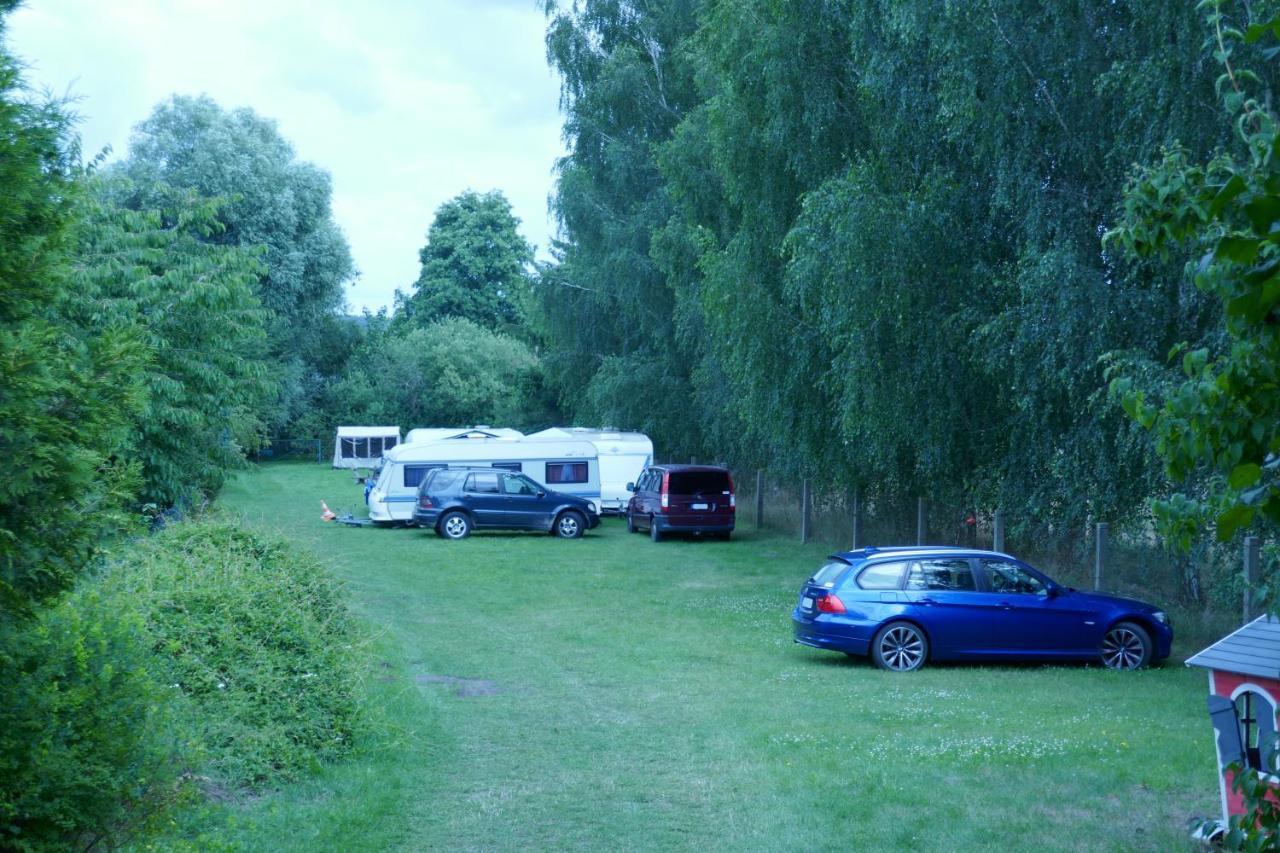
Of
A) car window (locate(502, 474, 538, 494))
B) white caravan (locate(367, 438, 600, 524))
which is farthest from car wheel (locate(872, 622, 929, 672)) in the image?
white caravan (locate(367, 438, 600, 524))

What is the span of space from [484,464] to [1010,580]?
21666 millimetres

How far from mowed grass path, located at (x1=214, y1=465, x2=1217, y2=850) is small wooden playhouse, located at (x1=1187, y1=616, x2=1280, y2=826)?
0.82 metres

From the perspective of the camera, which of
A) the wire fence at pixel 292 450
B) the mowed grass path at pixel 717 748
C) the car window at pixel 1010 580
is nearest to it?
the mowed grass path at pixel 717 748

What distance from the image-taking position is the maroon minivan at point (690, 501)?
31.5 metres

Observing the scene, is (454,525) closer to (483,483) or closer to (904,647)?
(483,483)

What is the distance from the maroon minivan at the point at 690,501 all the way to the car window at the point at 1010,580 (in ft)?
53.7

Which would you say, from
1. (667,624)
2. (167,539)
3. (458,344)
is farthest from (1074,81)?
(458,344)

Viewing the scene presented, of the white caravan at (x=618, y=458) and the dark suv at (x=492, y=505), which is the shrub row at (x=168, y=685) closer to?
the dark suv at (x=492, y=505)

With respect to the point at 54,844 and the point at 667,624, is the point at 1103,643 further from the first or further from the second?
the point at 54,844

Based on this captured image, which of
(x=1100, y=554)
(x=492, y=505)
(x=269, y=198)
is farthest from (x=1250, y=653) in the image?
(x=269, y=198)

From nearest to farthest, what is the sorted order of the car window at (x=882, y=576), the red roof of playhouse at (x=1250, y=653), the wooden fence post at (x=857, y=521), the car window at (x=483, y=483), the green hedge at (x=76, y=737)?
the green hedge at (x=76, y=737)
the red roof of playhouse at (x=1250, y=653)
the car window at (x=882, y=576)
the wooden fence post at (x=857, y=521)
the car window at (x=483, y=483)

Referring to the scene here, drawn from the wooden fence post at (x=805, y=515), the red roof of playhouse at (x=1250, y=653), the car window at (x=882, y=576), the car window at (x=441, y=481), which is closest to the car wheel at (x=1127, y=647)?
the car window at (x=882, y=576)

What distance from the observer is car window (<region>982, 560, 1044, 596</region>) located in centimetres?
1535

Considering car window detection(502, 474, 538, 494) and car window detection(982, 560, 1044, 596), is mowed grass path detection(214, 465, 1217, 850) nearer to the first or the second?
car window detection(982, 560, 1044, 596)
